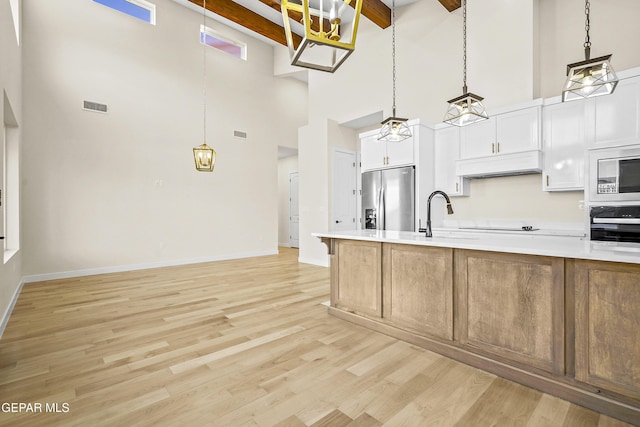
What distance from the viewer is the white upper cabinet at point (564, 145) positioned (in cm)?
336

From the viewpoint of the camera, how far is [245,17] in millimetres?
6355

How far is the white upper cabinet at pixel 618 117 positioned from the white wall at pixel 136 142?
638 cm

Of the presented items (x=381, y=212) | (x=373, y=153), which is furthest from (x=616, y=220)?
(x=373, y=153)

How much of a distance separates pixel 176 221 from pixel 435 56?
5.76 metres

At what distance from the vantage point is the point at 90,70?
5.33 metres

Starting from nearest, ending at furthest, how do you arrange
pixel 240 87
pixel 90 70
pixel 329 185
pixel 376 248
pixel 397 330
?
pixel 397 330
pixel 376 248
pixel 90 70
pixel 329 185
pixel 240 87

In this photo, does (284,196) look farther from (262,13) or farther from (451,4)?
(451,4)

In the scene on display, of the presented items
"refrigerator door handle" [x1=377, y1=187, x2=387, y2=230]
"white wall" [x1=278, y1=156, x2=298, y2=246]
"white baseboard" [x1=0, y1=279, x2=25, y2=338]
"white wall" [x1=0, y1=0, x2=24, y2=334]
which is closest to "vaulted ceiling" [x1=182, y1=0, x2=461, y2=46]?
"refrigerator door handle" [x1=377, y1=187, x2=387, y2=230]

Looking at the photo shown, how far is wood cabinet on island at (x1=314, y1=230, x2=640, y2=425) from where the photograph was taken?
1.60m

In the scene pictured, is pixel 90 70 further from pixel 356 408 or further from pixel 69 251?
pixel 356 408

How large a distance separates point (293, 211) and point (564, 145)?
725cm

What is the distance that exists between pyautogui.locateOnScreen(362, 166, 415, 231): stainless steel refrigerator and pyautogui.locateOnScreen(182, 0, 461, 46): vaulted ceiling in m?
2.71

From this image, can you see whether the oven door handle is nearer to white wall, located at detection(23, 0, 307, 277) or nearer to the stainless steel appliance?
the stainless steel appliance

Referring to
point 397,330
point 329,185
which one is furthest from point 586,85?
point 329,185
